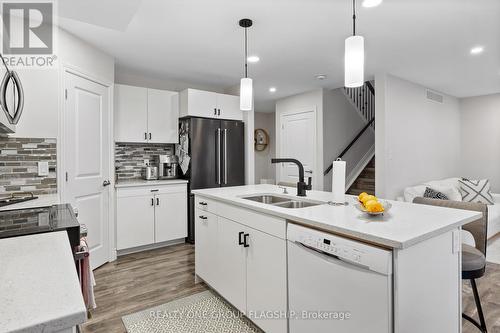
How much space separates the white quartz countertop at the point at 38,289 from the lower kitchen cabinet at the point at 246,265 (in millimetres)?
1138

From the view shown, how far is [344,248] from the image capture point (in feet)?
4.19

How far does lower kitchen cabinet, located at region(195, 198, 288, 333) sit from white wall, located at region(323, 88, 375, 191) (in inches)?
123

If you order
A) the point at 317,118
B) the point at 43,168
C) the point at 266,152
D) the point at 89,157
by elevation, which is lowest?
the point at 43,168

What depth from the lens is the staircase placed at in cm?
545

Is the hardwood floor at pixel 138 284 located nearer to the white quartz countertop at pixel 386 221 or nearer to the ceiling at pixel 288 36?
the white quartz countertop at pixel 386 221

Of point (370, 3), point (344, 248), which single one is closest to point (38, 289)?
point (344, 248)

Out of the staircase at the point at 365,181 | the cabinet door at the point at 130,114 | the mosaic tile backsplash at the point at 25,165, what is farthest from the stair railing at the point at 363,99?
the mosaic tile backsplash at the point at 25,165

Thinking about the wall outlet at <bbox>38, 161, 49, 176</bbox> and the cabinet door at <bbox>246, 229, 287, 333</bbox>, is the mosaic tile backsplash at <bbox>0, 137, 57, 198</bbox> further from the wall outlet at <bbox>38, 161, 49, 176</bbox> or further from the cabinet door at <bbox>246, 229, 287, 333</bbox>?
the cabinet door at <bbox>246, 229, 287, 333</bbox>

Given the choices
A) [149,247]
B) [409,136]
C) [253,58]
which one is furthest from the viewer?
[409,136]

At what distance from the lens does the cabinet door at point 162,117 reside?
155 inches

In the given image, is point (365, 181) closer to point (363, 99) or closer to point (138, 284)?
point (363, 99)

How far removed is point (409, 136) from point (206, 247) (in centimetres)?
372

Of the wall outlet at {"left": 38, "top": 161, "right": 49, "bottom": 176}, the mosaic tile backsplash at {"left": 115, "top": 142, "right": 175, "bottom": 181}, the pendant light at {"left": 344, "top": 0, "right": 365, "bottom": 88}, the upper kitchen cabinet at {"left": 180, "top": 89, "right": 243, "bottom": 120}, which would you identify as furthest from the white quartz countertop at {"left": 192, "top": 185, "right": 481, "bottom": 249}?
the mosaic tile backsplash at {"left": 115, "top": 142, "right": 175, "bottom": 181}

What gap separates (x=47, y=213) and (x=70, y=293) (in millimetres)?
1287
